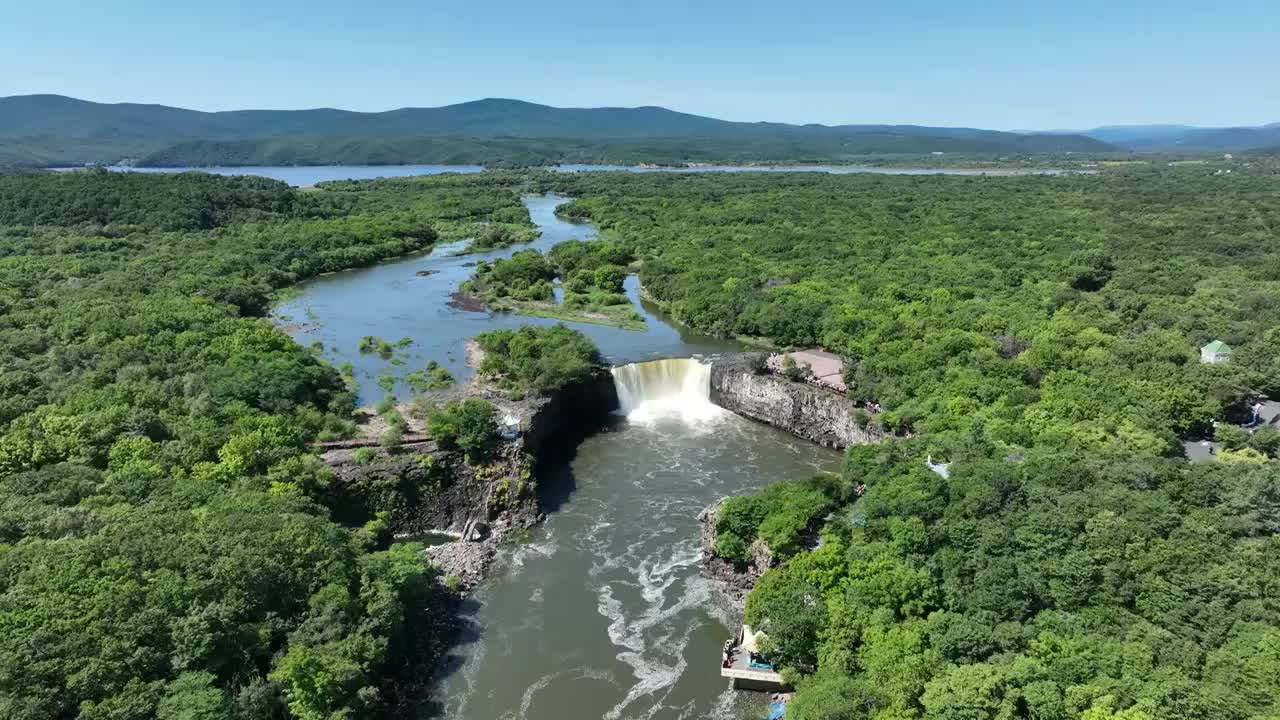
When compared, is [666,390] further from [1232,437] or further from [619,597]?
[1232,437]

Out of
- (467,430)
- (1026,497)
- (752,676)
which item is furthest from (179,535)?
(1026,497)

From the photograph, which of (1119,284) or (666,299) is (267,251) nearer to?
(666,299)

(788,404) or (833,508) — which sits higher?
(833,508)

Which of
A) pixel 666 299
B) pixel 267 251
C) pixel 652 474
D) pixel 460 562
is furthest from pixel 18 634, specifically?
pixel 267 251

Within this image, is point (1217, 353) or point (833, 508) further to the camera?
point (1217, 353)

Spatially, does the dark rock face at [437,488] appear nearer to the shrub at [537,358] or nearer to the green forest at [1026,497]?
the shrub at [537,358]

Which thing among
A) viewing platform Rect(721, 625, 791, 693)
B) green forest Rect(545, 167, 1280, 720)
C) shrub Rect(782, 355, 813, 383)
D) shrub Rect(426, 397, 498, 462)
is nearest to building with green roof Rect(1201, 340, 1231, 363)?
green forest Rect(545, 167, 1280, 720)

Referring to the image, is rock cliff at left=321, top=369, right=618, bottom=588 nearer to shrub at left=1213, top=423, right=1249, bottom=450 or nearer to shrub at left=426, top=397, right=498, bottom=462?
shrub at left=426, top=397, right=498, bottom=462
